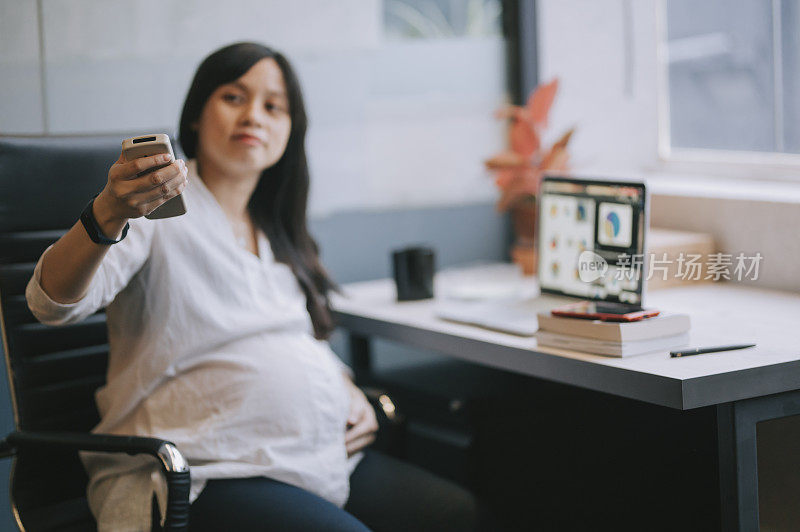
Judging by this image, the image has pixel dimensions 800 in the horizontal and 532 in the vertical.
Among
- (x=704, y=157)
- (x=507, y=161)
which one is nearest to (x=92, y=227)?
(x=507, y=161)

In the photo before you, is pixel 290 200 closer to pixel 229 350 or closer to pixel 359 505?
pixel 229 350

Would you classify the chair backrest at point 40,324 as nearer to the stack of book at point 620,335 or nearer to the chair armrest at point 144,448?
the chair armrest at point 144,448

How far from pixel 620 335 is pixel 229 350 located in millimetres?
699

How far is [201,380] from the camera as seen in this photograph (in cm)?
162

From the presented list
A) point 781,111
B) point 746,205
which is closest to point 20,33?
point 746,205

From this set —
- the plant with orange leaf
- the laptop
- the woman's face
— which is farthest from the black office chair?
the plant with orange leaf

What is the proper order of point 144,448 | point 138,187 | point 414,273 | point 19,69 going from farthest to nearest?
point 414,273 < point 19,69 < point 144,448 < point 138,187

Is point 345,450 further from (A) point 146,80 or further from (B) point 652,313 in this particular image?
(A) point 146,80

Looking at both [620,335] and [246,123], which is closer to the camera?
[620,335]

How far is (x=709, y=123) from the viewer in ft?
8.54

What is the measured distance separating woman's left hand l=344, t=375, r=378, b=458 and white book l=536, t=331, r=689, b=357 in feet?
1.42

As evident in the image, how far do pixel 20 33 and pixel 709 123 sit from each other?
72.8 inches

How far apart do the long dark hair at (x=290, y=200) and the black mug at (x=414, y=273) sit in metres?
0.27

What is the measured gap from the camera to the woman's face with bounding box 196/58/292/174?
5.79 feet
